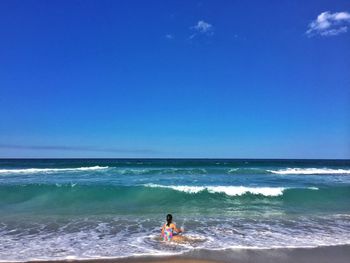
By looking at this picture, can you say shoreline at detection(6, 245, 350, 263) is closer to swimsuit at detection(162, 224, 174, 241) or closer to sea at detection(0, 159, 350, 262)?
sea at detection(0, 159, 350, 262)

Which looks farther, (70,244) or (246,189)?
(246,189)

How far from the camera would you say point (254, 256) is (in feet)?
23.6

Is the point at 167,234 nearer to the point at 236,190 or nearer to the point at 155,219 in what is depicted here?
the point at 155,219

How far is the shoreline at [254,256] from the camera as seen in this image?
271 inches

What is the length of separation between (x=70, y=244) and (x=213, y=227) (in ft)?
13.1

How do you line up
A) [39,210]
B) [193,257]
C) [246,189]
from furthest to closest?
[246,189] → [39,210] → [193,257]

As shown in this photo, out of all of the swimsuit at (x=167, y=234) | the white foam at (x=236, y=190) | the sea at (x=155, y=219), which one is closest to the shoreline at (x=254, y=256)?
the sea at (x=155, y=219)

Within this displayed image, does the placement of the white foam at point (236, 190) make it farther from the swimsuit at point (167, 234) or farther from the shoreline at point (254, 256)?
the shoreline at point (254, 256)

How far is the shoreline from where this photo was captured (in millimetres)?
6895

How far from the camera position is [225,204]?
14711 millimetres

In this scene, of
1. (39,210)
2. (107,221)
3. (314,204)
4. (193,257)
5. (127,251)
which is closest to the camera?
(193,257)

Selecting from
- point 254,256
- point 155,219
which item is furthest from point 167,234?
point 155,219

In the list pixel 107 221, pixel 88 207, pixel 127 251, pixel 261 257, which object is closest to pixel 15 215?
pixel 88 207

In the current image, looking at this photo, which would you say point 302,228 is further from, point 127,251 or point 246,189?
point 246,189
